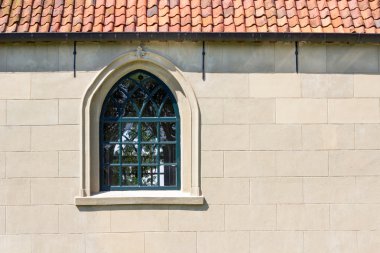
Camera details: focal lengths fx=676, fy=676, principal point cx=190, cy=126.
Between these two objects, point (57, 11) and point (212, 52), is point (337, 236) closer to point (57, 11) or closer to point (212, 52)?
point (212, 52)

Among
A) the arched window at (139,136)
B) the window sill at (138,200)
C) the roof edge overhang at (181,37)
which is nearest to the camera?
the roof edge overhang at (181,37)

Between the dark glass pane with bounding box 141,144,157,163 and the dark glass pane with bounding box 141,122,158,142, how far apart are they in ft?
0.32

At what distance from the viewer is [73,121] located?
355 inches

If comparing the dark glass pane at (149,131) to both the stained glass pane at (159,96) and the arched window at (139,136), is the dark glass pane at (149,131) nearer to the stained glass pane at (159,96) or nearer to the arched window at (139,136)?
the arched window at (139,136)

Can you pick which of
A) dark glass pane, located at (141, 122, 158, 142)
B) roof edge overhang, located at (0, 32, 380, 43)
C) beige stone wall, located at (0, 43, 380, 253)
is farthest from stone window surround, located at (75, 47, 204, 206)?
dark glass pane, located at (141, 122, 158, 142)

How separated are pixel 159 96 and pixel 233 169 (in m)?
1.42

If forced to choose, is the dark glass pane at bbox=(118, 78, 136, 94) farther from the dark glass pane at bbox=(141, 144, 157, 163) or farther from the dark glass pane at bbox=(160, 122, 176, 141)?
the dark glass pane at bbox=(141, 144, 157, 163)

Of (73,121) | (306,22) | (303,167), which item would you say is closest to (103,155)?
(73,121)

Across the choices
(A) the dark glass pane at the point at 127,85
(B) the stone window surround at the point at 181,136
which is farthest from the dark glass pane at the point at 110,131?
(A) the dark glass pane at the point at 127,85

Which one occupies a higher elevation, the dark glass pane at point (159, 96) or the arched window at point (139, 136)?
the dark glass pane at point (159, 96)

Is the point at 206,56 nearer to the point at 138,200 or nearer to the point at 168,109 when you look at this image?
the point at 168,109

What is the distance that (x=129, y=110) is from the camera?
9.24 meters

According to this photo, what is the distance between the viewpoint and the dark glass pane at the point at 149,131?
9.24 metres

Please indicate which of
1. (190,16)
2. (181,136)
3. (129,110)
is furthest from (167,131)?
(190,16)
